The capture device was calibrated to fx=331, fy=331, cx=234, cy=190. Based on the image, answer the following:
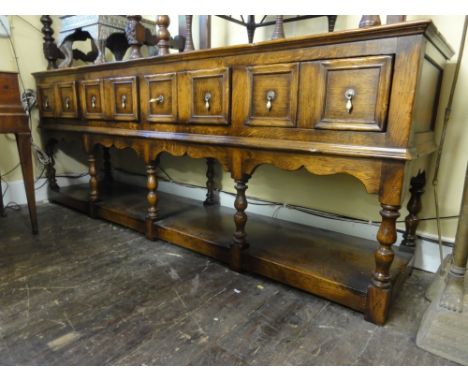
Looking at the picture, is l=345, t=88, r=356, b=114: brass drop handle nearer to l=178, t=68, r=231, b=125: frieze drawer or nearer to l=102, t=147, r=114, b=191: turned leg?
l=178, t=68, r=231, b=125: frieze drawer

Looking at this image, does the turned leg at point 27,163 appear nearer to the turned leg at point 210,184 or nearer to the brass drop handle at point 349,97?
the turned leg at point 210,184

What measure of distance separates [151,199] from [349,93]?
3.38 ft

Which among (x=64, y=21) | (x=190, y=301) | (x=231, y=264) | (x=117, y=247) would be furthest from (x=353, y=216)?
(x=64, y=21)

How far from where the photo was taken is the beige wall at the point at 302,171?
4.15 ft

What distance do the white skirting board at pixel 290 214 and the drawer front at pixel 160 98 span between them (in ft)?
2.29

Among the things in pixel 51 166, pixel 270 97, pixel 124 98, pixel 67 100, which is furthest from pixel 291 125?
pixel 51 166

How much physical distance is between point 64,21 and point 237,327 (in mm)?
1938

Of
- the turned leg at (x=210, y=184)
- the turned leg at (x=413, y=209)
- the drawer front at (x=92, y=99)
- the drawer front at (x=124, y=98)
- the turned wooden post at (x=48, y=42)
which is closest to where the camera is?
the turned leg at (x=413, y=209)

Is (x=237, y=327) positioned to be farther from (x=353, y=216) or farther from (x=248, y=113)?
(x=353, y=216)

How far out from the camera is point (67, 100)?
1.90 metres

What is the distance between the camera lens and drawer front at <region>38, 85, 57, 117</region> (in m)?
1.99

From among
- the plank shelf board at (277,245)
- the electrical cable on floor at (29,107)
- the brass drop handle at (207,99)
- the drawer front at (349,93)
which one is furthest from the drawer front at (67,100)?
the drawer front at (349,93)

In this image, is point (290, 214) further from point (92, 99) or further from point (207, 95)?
point (92, 99)

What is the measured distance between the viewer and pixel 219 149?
1279 millimetres
